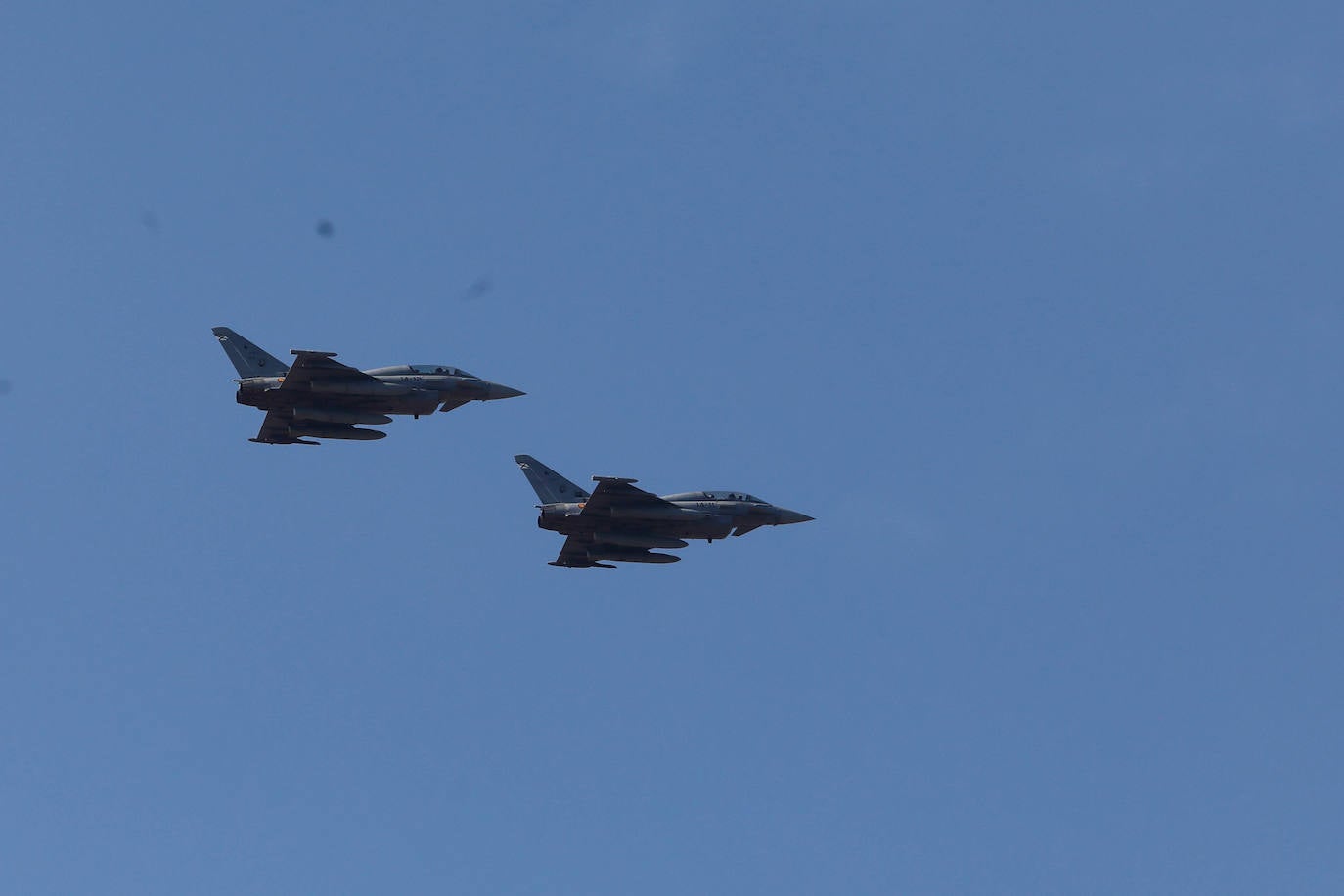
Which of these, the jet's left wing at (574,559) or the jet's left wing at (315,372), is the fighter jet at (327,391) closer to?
the jet's left wing at (315,372)

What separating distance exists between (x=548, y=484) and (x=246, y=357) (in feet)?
56.1

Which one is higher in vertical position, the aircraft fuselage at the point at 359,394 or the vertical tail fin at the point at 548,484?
the vertical tail fin at the point at 548,484

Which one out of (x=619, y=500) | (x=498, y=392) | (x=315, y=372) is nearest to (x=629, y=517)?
(x=619, y=500)

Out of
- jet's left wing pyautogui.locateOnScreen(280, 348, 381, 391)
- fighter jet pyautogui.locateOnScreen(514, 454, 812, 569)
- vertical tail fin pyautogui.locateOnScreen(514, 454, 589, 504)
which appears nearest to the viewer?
jet's left wing pyautogui.locateOnScreen(280, 348, 381, 391)

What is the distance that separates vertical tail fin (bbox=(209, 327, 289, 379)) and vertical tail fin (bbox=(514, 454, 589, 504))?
1414cm

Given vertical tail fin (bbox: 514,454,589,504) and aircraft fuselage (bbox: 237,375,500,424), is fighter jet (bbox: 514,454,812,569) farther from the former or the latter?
aircraft fuselage (bbox: 237,375,500,424)

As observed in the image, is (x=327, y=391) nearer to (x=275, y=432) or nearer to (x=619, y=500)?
(x=275, y=432)

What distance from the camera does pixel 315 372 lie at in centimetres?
8662

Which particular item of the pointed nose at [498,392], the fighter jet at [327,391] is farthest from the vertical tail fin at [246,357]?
the pointed nose at [498,392]

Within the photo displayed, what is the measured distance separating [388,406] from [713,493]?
58.4 feet

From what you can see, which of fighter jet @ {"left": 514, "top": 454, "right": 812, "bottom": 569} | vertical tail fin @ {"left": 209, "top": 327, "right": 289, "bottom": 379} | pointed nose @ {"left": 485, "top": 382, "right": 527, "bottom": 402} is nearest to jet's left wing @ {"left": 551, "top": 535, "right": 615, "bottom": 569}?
fighter jet @ {"left": 514, "top": 454, "right": 812, "bottom": 569}

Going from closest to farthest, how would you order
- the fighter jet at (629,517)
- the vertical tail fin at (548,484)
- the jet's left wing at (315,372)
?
the jet's left wing at (315,372)
the fighter jet at (629,517)
the vertical tail fin at (548,484)

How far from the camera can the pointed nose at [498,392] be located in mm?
→ 93062

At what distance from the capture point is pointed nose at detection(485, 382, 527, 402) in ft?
305
